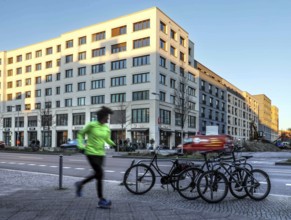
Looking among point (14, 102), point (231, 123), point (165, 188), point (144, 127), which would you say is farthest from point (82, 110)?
point (165, 188)

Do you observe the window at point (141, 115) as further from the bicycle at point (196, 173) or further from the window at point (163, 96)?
the bicycle at point (196, 173)

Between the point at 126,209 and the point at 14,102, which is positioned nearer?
the point at 126,209

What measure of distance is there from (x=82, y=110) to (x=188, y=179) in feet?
166

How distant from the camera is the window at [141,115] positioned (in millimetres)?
48500

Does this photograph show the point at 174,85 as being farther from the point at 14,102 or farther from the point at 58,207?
the point at 58,207

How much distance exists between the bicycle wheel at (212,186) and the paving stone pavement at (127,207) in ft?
0.51

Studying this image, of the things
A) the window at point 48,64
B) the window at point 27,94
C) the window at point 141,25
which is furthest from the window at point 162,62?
the window at point 27,94

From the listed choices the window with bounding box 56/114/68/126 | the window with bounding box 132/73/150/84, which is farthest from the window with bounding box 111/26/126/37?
the window with bounding box 56/114/68/126

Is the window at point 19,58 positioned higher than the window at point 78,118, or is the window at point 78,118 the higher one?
the window at point 19,58

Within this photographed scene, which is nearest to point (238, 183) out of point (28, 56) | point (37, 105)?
point (37, 105)

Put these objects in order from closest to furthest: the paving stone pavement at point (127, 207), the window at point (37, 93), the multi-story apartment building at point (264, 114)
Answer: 1. the paving stone pavement at point (127, 207)
2. the window at point (37, 93)
3. the multi-story apartment building at point (264, 114)

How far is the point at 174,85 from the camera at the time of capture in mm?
53500

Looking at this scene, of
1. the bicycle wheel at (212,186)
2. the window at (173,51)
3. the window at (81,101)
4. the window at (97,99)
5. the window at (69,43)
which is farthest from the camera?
the window at (69,43)

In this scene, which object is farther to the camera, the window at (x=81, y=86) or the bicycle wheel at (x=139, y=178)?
the window at (x=81, y=86)
